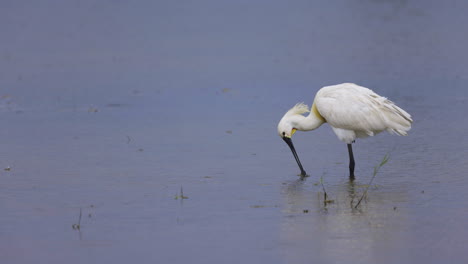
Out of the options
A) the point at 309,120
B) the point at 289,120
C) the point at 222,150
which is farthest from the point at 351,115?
the point at 222,150

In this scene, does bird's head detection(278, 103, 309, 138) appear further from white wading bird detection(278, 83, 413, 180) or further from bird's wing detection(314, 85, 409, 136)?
bird's wing detection(314, 85, 409, 136)

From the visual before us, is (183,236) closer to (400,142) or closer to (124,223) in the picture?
(124,223)

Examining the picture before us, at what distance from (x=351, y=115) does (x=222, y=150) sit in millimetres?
2119

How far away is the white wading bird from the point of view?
33.4 ft

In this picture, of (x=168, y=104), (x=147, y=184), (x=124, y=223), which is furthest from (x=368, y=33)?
(x=124, y=223)

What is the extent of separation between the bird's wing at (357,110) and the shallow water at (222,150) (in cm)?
50

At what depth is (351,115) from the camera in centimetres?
1030

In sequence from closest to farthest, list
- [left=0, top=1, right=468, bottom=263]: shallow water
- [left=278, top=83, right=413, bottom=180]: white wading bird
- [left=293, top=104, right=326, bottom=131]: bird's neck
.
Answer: [left=0, top=1, right=468, bottom=263]: shallow water, [left=278, top=83, right=413, bottom=180]: white wading bird, [left=293, top=104, right=326, bottom=131]: bird's neck

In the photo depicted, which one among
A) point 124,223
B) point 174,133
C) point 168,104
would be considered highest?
point 124,223

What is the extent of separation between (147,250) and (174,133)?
6291mm

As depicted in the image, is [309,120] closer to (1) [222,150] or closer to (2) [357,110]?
(2) [357,110]

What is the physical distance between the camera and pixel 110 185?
31.8 ft

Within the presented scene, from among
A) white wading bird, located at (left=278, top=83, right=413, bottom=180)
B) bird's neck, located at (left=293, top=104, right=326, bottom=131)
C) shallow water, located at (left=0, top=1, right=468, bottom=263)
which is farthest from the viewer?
bird's neck, located at (left=293, top=104, right=326, bottom=131)

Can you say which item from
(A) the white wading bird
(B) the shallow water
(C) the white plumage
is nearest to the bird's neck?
(A) the white wading bird
